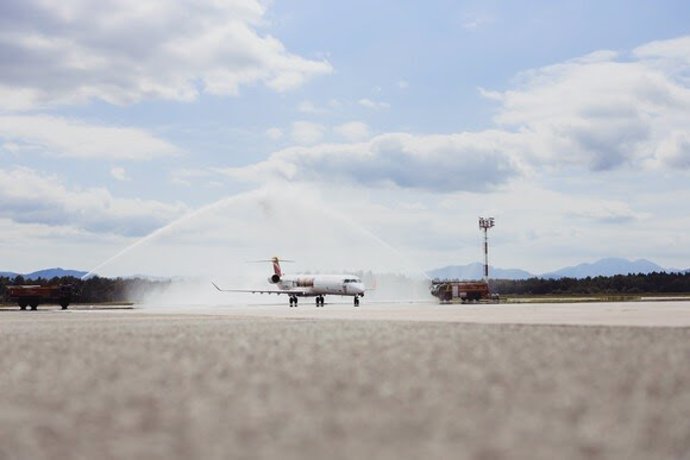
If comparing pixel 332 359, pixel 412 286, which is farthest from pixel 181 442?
pixel 412 286

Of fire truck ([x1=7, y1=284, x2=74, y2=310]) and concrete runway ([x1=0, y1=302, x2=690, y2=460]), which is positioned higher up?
fire truck ([x1=7, y1=284, x2=74, y2=310])

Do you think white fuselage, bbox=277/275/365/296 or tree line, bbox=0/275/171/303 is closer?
white fuselage, bbox=277/275/365/296

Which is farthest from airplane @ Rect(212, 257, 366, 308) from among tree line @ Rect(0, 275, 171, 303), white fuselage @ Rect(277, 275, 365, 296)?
tree line @ Rect(0, 275, 171, 303)

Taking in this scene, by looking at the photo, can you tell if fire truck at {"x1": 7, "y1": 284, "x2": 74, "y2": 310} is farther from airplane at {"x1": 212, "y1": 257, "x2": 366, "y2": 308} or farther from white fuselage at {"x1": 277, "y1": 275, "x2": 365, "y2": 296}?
white fuselage at {"x1": 277, "y1": 275, "x2": 365, "y2": 296}

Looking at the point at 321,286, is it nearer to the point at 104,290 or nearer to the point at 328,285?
the point at 328,285

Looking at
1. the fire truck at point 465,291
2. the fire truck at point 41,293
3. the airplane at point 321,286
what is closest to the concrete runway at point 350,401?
the fire truck at point 41,293

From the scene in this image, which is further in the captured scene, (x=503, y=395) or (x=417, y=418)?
(x=503, y=395)

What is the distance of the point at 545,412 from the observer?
13.3 metres

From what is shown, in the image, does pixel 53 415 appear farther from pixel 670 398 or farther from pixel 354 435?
pixel 670 398

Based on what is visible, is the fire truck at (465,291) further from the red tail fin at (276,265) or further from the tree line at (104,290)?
the tree line at (104,290)

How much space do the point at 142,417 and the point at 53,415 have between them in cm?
145

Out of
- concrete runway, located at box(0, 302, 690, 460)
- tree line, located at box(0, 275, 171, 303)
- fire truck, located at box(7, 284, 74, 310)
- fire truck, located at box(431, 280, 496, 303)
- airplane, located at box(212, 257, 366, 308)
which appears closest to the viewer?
concrete runway, located at box(0, 302, 690, 460)

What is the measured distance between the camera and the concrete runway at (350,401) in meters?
10.8

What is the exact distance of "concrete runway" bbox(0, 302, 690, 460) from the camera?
10789mm
